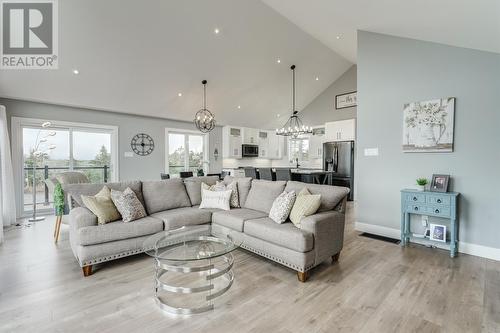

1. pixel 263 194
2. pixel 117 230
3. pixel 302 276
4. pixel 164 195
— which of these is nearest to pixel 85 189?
pixel 117 230

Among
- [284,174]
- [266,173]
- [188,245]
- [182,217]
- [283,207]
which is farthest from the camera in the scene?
[266,173]

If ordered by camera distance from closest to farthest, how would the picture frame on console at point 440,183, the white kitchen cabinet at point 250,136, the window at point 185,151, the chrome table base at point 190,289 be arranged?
the chrome table base at point 190,289
the picture frame on console at point 440,183
the window at point 185,151
the white kitchen cabinet at point 250,136

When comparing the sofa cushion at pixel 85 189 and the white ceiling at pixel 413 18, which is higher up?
the white ceiling at pixel 413 18

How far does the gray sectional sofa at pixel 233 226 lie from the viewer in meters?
2.71

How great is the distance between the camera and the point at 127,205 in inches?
127

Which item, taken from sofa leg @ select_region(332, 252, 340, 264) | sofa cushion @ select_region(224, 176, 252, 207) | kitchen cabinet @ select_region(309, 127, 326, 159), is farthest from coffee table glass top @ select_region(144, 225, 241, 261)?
kitchen cabinet @ select_region(309, 127, 326, 159)

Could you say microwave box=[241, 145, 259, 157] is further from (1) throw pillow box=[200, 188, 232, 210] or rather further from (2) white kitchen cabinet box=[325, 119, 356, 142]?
(1) throw pillow box=[200, 188, 232, 210]

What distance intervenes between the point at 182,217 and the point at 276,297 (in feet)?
5.59

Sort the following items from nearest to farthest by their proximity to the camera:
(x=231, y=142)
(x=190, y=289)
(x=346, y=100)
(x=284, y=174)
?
(x=190, y=289) → (x=284, y=174) → (x=346, y=100) → (x=231, y=142)

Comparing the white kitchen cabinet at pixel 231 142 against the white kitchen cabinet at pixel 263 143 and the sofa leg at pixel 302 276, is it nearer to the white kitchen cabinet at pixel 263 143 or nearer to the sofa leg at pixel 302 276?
the white kitchen cabinet at pixel 263 143

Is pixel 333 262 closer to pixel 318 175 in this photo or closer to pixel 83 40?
pixel 318 175

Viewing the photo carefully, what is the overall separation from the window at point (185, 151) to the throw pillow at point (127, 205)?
4228 millimetres

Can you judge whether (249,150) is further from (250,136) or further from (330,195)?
(330,195)

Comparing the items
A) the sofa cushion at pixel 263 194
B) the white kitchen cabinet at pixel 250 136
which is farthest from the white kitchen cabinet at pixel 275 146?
the sofa cushion at pixel 263 194
